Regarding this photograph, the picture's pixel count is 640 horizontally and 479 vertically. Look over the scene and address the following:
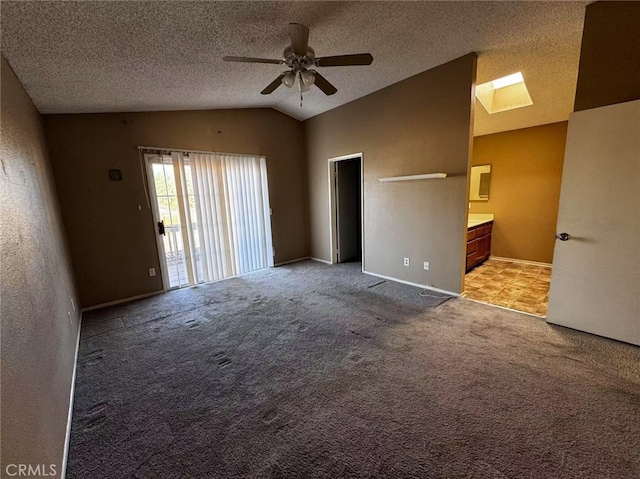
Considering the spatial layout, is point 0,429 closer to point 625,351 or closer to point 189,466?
point 189,466

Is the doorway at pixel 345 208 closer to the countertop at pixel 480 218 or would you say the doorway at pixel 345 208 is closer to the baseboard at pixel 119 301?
the countertop at pixel 480 218

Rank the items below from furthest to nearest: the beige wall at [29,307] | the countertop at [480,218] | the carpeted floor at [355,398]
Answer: the countertop at [480,218]
the carpeted floor at [355,398]
the beige wall at [29,307]

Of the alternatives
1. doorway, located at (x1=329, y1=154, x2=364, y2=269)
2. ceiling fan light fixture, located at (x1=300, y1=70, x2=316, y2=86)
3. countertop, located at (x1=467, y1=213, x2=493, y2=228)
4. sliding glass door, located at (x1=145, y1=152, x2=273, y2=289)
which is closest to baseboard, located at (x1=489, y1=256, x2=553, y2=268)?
countertop, located at (x1=467, y1=213, x2=493, y2=228)

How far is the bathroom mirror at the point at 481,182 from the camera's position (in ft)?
17.0

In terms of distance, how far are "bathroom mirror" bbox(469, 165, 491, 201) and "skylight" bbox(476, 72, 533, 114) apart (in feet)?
4.07

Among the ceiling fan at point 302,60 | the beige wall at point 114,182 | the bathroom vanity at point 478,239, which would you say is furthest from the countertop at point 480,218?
the beige wall at point 114,182

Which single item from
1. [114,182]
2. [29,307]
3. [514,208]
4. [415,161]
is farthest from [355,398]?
[514,208]

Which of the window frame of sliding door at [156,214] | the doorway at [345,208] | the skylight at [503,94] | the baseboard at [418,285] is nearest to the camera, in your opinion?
the baseboard at [418,285]

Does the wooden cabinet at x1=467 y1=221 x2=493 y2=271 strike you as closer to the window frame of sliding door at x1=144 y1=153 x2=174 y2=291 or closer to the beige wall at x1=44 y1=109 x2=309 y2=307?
the beige wall at x1=44 y1=109 x2=309 y2=307

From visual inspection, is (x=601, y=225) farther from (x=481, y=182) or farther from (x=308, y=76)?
(x=481, y=182)

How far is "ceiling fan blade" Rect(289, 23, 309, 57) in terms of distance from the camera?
1991 mm

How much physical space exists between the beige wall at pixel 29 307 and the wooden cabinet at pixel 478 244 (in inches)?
191

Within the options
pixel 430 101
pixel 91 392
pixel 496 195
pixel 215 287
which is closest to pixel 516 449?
pixel 91 392

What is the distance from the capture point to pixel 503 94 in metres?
4.20
